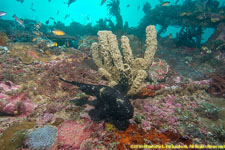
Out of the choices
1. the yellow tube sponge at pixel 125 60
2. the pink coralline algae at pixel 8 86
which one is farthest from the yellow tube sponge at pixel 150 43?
the pink coralline algae at pixel 8 86

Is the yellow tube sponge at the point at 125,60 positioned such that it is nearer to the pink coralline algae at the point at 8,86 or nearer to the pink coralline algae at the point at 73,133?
the pink coralline algae at the point at 73,133

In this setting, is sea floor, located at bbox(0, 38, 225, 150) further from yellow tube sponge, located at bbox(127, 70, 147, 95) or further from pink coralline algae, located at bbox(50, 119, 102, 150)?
yellow tube sponge, located at bbox(127, 70, 147, 95)

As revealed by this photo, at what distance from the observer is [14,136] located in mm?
2865

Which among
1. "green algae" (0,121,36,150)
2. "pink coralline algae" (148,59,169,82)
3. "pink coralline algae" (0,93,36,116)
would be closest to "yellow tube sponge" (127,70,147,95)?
"pink coralline algae" (148,59,169,82)

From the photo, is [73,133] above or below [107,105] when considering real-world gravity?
below

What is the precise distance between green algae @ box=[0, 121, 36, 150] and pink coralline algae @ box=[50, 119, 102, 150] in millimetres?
821

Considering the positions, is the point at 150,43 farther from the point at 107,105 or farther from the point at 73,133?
the point at 73,133

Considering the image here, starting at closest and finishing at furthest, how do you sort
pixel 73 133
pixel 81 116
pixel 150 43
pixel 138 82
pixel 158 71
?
pixel 73 133, pixel 81 116, pixel 138 82, pixel 150 43, pixel 158 71

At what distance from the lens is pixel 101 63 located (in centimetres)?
568

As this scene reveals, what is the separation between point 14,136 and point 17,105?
1016 millimetres

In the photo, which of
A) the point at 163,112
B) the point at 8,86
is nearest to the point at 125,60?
the point at 163,112

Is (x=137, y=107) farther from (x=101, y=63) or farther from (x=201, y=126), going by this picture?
(x=101, y=63)

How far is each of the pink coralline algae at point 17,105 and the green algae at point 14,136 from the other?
50 cm

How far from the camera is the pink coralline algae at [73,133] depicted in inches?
110
